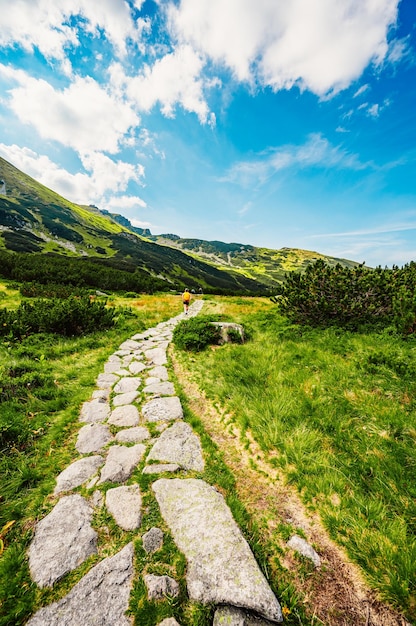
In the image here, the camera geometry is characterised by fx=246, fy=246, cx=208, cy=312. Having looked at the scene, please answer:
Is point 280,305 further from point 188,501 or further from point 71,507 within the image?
point 71,507

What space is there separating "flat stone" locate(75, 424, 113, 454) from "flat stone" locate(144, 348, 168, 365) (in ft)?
10.0

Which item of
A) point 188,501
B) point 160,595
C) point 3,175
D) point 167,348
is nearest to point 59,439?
point 188,501

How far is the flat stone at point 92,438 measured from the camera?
13.0 feet

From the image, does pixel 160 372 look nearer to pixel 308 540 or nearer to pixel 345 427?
pixel 345 427

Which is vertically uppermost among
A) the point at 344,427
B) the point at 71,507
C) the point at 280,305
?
the point at 280,305

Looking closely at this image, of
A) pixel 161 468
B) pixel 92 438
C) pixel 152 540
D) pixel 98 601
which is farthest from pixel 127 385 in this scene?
pixel 98 601

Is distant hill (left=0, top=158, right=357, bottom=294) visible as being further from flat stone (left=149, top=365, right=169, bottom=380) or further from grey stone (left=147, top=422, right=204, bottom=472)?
grey stone (left=147, top=422, right=204, bottom=472)

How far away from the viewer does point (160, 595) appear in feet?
7.02

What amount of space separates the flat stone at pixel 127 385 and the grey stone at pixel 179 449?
1.86m

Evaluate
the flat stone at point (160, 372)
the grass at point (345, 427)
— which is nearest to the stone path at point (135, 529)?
the grass at point (345, 427)

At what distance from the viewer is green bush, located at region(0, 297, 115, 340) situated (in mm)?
8078

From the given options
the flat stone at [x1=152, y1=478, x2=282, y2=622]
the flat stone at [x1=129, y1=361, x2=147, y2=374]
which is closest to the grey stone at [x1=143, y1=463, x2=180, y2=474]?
the flat stone at [x1=152, y1=478, x2=282, y2=622]

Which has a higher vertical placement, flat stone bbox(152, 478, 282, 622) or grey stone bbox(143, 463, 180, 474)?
flat stone bbox(152, 478, 282, 622)

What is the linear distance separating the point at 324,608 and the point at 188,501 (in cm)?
156
